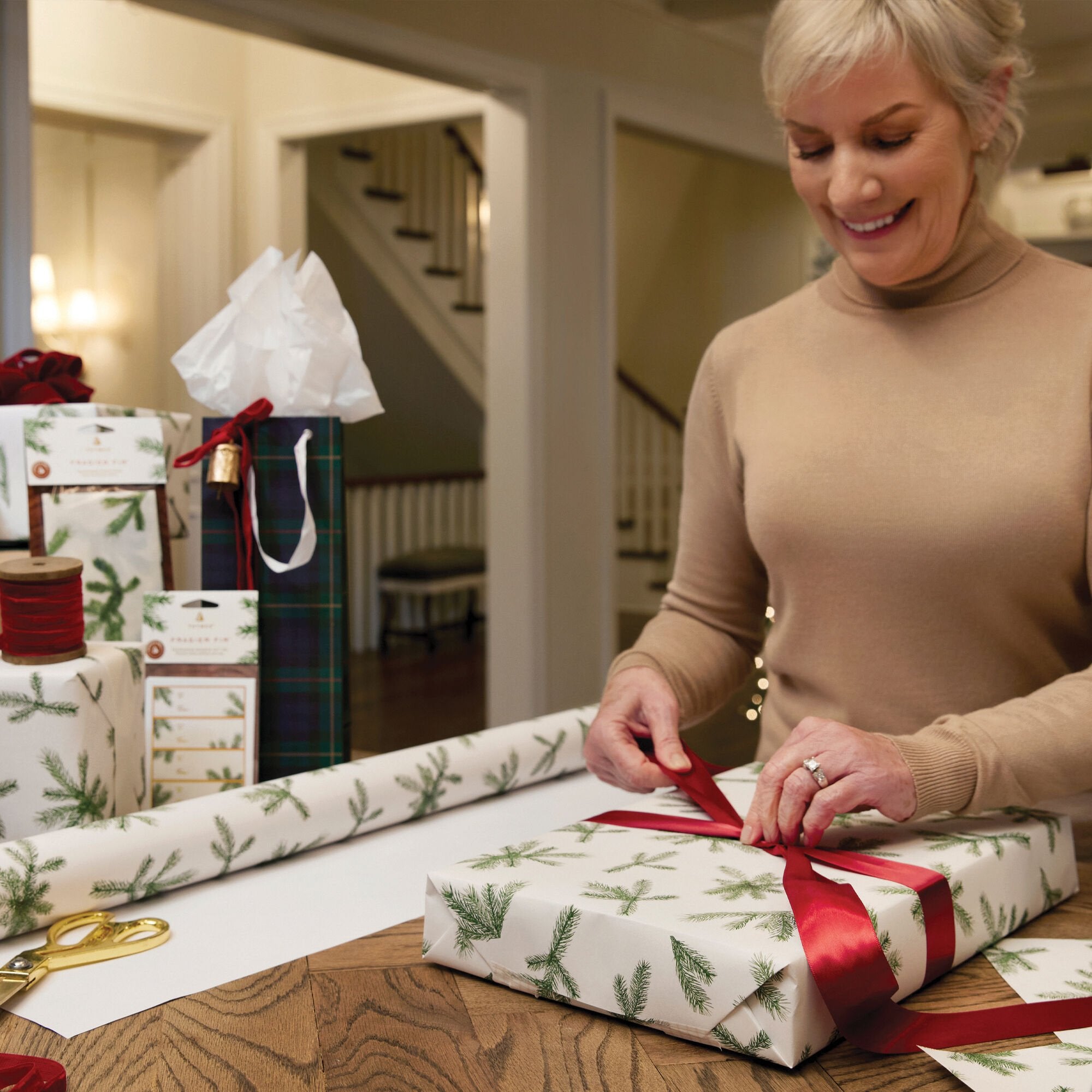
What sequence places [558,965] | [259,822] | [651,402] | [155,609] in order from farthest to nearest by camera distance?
[651,402], [155,609], [259,822], [558,965]

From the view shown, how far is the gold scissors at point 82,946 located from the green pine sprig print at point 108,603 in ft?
0.96

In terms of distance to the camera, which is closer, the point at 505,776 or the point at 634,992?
the point at 634,992

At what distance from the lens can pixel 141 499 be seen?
3.31ft

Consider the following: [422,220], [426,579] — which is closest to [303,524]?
[426,579]

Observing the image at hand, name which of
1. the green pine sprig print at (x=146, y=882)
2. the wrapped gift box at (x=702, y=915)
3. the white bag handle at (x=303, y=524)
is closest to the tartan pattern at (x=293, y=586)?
the white bag handle at (x=303, y=524)

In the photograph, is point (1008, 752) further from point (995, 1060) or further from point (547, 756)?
point (547, 756)

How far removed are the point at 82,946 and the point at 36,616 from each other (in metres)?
0.22

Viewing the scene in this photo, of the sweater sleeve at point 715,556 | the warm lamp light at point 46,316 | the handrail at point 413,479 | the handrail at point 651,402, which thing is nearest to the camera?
the sweater sleeve at point 715,556

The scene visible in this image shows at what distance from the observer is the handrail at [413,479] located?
678cm

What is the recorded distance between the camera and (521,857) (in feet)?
2.36

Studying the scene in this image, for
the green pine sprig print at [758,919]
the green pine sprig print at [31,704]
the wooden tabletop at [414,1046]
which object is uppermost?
the green pine sprig print at [31,704]

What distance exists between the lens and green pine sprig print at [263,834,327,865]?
0.87m

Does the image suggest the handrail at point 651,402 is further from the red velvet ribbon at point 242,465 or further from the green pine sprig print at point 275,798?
the green pine sprig print at point 275,798

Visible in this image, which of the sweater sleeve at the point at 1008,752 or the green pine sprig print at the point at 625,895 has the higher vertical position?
the sweater sleeve at the point at 1008,752
